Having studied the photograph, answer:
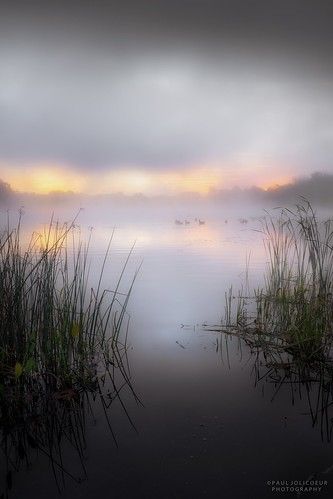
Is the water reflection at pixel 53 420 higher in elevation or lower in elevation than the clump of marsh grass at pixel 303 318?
lower

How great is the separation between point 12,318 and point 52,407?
0.52m

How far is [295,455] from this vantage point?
1450mm

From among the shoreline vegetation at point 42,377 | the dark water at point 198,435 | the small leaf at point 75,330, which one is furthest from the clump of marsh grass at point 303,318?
the small leaf at point 75,330

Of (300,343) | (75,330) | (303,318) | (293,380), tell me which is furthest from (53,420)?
(303,318)

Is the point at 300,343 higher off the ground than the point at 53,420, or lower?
higher

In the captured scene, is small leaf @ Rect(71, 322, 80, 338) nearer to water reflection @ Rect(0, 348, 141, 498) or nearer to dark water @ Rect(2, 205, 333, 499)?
water reflection @ Rect(0, 348, 141, 498)

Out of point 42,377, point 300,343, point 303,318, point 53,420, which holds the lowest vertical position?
point 53,420

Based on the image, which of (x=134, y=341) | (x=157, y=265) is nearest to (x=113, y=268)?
(x=157, y=265)

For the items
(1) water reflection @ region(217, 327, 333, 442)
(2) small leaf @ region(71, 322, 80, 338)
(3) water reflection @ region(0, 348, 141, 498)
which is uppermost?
(2) small leaf @ region(71, 322, 80, 338)

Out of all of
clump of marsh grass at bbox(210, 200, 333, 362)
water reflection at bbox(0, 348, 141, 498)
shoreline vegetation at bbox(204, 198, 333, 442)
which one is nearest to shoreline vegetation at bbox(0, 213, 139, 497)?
water reflection at bbox(0, 348, 141, 498)

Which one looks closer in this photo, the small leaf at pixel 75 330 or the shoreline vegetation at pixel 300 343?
the shoreline vegetation at pixel 300 343

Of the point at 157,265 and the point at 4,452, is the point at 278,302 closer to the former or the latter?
the point at 4,452

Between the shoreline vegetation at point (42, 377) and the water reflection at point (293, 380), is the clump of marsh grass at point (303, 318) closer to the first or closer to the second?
the water reflection at point (293, 380)

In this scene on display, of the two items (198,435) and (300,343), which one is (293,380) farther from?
(198,435)
